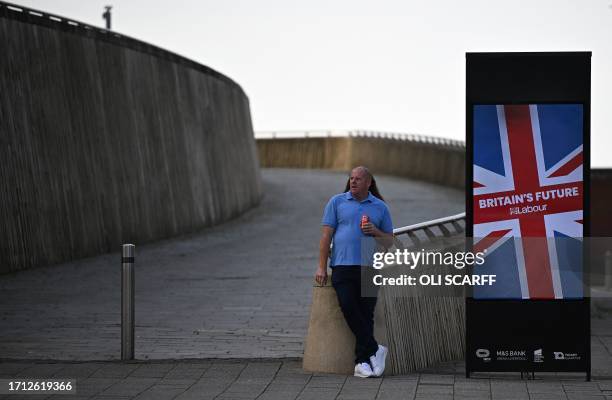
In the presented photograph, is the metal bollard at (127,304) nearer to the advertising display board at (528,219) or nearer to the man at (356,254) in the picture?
the man at (356,254)

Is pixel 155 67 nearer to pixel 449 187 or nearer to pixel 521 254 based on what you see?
pixel 521 254

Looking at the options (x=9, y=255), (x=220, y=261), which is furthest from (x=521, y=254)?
(x=220, y=261)

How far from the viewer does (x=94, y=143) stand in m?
22.7

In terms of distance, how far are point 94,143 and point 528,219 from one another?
15.5m

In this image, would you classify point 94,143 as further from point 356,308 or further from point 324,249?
point 356,308

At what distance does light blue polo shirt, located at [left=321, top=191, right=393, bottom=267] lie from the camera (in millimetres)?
8656

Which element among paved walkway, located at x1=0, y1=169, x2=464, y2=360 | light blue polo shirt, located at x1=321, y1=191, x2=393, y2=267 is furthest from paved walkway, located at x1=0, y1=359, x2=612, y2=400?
light blue polo shirt, located at x1=321, y1=191, x2=393, y2=267

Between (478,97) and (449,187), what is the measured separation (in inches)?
2025

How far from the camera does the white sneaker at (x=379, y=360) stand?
8625mm

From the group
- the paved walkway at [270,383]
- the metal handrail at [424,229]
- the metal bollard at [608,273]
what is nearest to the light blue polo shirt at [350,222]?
the metal handrail at [424,229]

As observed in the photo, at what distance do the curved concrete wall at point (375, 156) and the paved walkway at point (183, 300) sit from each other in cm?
3120

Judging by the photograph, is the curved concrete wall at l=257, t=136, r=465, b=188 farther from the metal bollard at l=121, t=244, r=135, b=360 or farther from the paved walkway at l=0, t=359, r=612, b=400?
the paved walkway at l=0, t=359, r=612, b=400

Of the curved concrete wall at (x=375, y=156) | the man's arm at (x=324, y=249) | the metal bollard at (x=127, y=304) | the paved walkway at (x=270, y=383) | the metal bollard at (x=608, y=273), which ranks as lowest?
the curved concrete wall at (x=375, y=156)

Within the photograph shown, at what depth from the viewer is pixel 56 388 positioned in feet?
26.8
